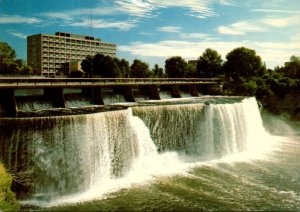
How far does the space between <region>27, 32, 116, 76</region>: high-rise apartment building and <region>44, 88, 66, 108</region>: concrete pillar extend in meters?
74.2

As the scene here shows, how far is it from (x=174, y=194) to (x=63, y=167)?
6384 millimetres

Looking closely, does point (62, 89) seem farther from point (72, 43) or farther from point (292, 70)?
point (72, 43)

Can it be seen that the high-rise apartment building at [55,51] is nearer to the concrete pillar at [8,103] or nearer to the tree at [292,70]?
the tree at [292,70]

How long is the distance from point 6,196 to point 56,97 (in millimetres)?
14818

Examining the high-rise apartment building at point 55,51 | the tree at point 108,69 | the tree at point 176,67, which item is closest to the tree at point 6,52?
the tree at point 108,69

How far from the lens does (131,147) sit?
22.1 m

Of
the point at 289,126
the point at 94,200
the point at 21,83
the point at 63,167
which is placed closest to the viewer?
the point at 94,200

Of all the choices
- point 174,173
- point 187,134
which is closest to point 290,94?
point 187,134

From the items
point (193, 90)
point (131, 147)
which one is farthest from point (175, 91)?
point (131, 147)

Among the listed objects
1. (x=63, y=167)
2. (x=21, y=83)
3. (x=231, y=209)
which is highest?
(x=21, y=83)

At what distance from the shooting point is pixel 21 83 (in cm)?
2650

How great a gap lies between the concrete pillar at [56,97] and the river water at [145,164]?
7980 millimetres

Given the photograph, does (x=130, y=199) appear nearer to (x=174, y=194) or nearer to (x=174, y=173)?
(x=174, y=194)

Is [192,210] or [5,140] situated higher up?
[5,140]
